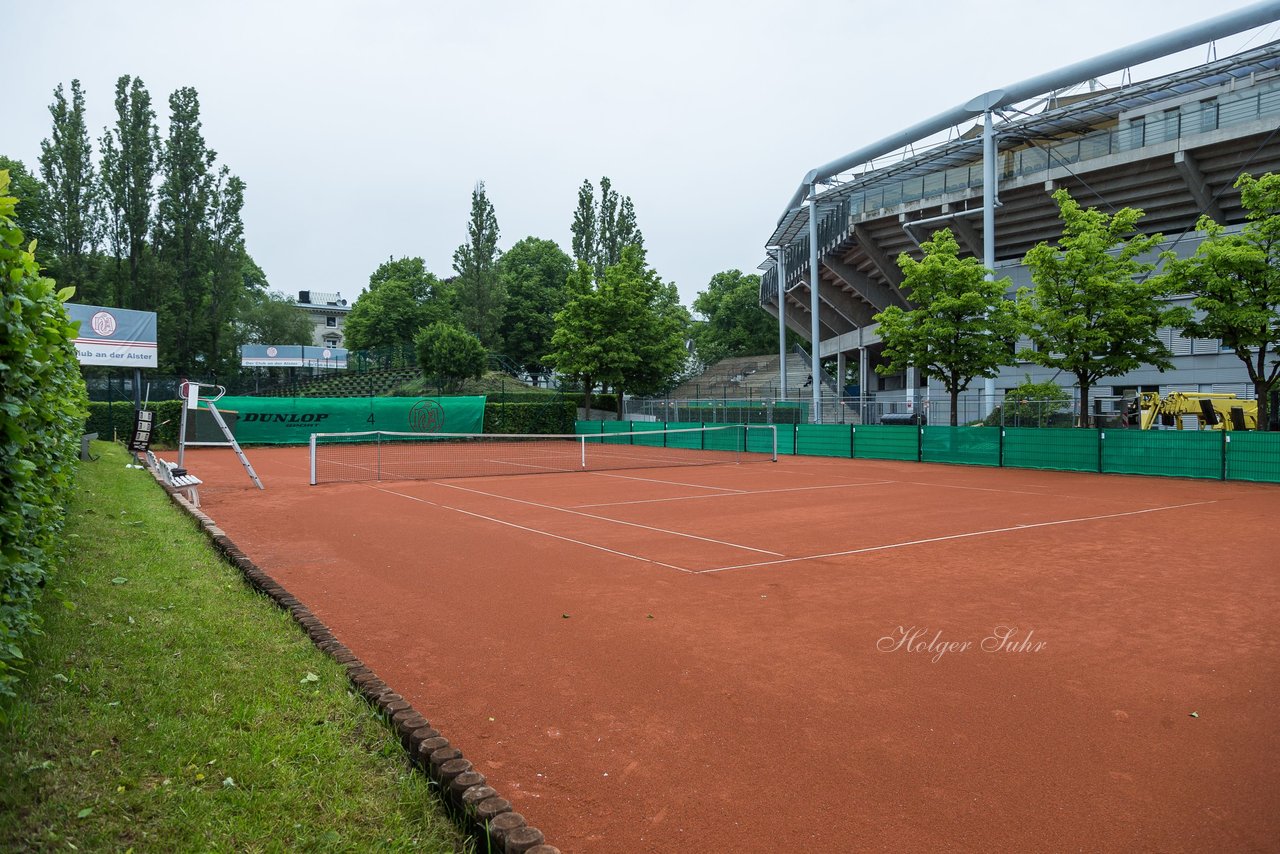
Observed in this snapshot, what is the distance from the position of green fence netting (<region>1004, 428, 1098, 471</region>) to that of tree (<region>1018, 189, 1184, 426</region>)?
289 centimetres

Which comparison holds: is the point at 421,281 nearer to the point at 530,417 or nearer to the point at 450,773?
the point at 530,417

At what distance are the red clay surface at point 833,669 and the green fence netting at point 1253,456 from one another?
25.9ft

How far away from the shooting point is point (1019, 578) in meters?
8.26

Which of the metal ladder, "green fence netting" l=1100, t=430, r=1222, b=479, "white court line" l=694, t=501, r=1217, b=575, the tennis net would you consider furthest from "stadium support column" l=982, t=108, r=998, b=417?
the metal ladder

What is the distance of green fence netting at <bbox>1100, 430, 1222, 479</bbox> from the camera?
19.7 meters

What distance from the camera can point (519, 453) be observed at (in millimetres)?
30609

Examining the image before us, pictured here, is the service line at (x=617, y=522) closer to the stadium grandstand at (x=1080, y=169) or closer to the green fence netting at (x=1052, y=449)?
the green fence netting at (x=1052, y=449)

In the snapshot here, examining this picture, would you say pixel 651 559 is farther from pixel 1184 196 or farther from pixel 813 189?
pixel 813 189

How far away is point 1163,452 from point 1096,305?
5.26 metres

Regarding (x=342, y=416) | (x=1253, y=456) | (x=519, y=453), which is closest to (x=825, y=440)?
(x=519, y=453)

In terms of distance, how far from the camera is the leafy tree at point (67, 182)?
144 feet

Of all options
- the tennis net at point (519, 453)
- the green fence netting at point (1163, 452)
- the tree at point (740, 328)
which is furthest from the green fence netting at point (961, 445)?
the tree at point (740, 328)

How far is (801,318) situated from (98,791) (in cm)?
6321

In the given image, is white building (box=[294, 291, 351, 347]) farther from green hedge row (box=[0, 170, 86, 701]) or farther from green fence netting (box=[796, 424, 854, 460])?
green hedge row (box=[0, 170, 86, 701])
